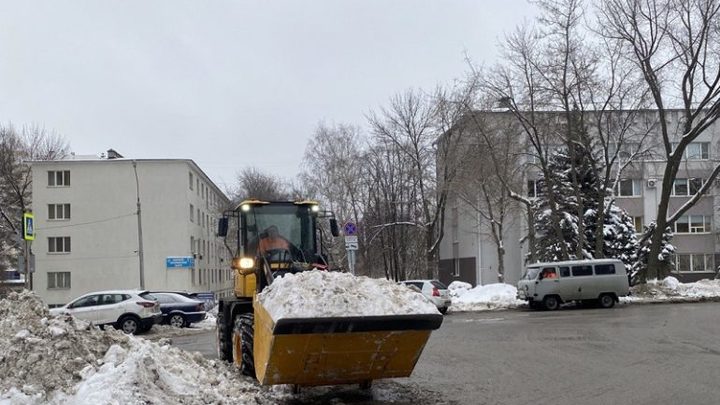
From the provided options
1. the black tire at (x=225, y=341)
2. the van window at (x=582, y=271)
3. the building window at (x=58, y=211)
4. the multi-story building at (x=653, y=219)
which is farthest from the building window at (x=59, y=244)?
the black tire at (x=225, y=341)

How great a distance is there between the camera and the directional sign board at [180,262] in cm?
4881

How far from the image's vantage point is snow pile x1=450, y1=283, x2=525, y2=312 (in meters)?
30.6

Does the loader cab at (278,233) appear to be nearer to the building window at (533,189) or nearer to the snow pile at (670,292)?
the snow pile at (670,292)

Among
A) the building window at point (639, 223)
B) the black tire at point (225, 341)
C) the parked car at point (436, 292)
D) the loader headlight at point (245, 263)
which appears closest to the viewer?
the loader headlight at point (245, 263)

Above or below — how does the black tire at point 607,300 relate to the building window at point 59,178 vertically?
below

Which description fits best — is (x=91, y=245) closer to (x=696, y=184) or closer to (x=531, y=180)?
(x=531, y=180)

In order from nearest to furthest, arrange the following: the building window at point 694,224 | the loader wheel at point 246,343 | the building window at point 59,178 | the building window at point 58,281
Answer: the loader wheel at point 246,343, the building window at point 58,281, the building window at point 694,224, the building window at point 59,178

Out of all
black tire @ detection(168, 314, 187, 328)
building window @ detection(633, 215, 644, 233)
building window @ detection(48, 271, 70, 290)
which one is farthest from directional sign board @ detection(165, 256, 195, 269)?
building window @ detection(633, 215, 644, 233)

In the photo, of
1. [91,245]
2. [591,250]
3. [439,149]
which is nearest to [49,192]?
[91,245]

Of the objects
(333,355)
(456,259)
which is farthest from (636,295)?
(333,355)

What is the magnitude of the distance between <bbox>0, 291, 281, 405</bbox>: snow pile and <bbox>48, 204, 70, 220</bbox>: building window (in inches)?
1807

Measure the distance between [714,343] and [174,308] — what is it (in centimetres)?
1813

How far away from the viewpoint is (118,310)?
22094mm

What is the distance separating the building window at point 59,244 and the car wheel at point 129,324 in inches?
1278
